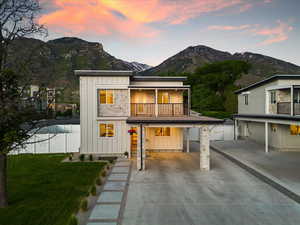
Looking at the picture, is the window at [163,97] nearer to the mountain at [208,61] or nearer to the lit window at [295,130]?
the lit window at [295,130]

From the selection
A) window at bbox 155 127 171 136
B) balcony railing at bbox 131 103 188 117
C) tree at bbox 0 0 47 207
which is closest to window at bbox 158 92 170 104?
balcony railing at bbox 131 103 188 117

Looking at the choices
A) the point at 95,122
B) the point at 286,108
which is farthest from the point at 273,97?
the point at 95,122

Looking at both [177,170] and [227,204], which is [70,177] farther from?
[227,204]

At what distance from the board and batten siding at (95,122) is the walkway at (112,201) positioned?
3551mm

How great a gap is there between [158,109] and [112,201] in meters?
8.79

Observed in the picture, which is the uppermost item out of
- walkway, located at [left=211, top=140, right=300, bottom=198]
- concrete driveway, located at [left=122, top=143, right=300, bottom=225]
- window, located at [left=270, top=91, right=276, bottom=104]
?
window, located at [left=270, top=91, right=276, bottom=104]

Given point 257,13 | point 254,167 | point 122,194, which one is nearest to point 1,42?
point 122,194

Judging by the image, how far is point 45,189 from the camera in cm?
835

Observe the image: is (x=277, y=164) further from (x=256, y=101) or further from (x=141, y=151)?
(x=141, y=151)

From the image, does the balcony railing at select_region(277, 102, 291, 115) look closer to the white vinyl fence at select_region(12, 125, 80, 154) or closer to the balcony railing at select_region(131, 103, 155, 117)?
the balcony railing at select_region(131, 103, 155, 117)

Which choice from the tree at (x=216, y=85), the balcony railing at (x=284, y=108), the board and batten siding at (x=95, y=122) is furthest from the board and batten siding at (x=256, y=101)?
the tree at (x=216, y=85)

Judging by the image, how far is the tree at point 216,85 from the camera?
36.3 meters

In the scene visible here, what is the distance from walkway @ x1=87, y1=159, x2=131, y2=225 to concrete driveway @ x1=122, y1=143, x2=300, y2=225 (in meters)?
0.30

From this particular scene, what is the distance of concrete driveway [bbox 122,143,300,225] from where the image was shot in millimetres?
5965
